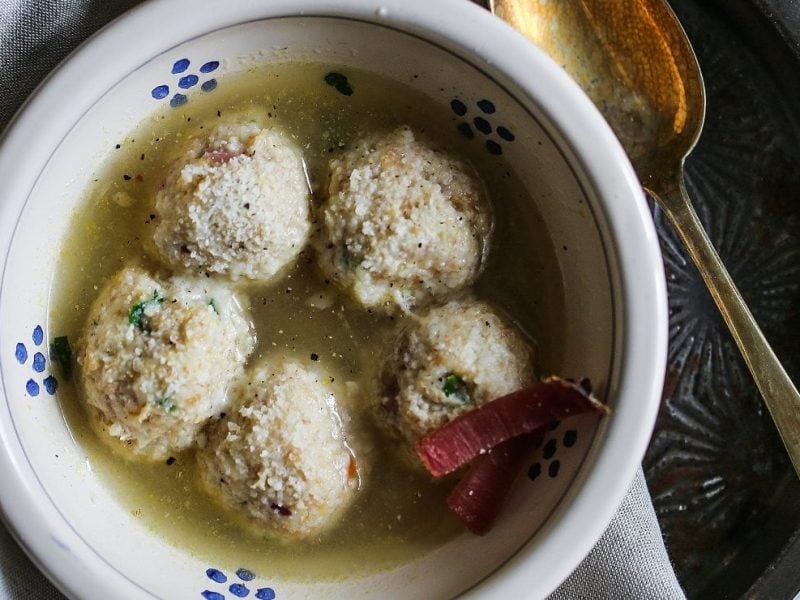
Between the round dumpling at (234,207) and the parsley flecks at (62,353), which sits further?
the parsley flecks at (62,353)

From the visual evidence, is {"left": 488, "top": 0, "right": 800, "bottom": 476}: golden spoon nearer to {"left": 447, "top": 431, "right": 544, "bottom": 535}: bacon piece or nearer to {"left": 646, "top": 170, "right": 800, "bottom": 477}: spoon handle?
{"left": 646, "top": 170, "right": 800, "bottom": 477}: spoon handle

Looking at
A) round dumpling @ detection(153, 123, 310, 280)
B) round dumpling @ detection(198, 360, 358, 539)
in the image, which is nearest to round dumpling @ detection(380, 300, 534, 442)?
round dumpling @ detection(198, 360, 358, 539)

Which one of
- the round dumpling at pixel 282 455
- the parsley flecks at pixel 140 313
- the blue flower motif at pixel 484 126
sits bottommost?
the round dumpling at pixel 282 455

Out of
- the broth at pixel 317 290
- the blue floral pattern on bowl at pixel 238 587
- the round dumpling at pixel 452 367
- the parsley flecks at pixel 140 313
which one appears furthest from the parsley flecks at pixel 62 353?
the round dumpling at pixel 452 367

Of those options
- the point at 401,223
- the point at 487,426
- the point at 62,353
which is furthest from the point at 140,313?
the point at 487,426

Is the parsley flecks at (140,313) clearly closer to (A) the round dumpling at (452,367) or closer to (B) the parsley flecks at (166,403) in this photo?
(B) the parsley flecks at (166,403)

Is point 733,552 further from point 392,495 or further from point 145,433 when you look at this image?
point 145,433

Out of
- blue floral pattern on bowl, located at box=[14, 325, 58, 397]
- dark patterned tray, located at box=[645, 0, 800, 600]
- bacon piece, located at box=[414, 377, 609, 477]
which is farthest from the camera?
dark patterned tray, located at box=[645, 0, 800, 600]
